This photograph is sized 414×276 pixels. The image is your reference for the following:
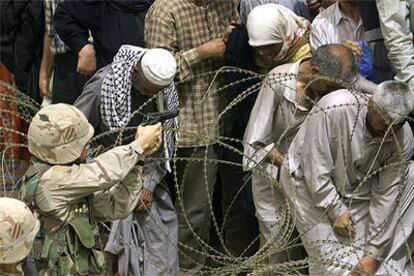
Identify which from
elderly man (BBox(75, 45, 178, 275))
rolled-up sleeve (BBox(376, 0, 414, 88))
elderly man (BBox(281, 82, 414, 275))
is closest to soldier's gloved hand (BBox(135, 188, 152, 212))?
elderly man (BBox(75, 45, 178, 275))

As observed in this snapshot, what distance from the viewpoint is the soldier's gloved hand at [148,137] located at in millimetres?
5568

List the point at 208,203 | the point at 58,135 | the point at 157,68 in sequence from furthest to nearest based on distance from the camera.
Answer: the point at 208,203, the point at 157,68, the point at 58,135

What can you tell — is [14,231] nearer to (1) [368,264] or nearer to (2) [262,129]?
(2) [262,129]

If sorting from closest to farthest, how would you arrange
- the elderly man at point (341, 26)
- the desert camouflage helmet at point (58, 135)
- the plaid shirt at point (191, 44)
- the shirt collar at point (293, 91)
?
the desert camouflage helmet at point (58, 135) < the shirt collar at point (293, 91) < the elderly man at point (341, 26) < the plaid shirt at point (191, 44)

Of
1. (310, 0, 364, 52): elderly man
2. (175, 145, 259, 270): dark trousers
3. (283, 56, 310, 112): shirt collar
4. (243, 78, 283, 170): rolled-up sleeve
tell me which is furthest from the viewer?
(175, 145, 259, 270): dark trousers

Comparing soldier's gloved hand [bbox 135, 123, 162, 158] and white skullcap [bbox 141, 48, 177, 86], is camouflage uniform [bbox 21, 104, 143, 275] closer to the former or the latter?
soldier's gloved hand [bbox 135, 123, 162, 158]

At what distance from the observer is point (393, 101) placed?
19.8ft

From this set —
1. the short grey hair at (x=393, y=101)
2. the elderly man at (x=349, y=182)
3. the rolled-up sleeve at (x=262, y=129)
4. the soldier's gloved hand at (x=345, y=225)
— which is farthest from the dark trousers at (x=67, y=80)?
the short grey hair at (x=393, y=101)

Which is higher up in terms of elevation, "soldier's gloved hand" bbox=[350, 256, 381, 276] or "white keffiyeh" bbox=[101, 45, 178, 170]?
"white keffiyeh" bbox=[101, 45, 178, 170]

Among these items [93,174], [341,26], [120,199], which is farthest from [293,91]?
[93,174]

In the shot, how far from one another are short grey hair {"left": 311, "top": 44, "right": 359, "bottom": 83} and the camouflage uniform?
1.19 m

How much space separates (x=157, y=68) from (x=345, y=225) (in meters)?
1.22

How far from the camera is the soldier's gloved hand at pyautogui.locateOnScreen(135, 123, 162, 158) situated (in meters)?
5.57

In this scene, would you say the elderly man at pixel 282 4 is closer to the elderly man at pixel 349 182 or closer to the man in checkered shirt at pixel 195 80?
the man in checkered shirt at pixel 195 80
